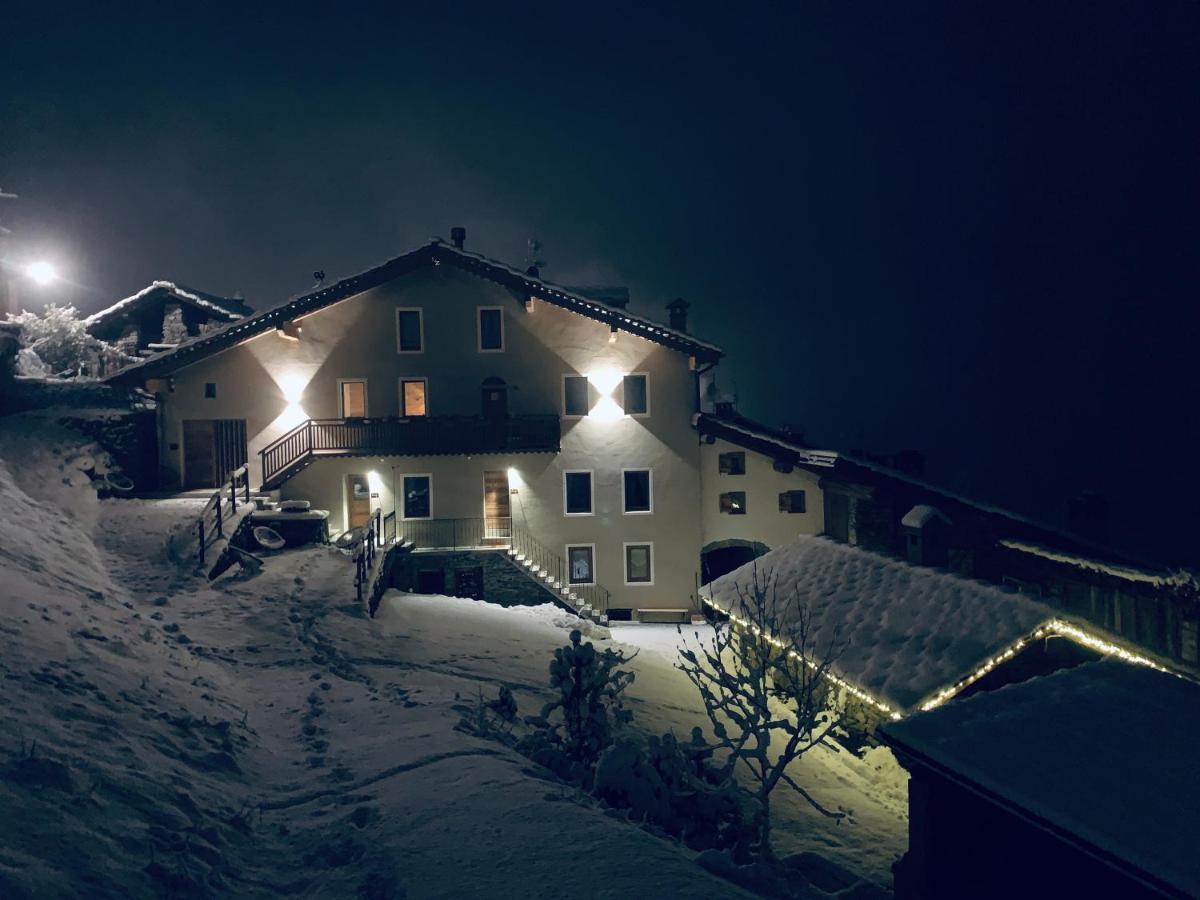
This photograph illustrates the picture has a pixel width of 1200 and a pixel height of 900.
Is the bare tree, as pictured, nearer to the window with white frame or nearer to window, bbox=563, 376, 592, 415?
the window with white frame

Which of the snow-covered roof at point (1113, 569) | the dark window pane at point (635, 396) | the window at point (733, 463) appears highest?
the dark window pane at point (635, 396)

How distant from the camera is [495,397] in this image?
2509cm

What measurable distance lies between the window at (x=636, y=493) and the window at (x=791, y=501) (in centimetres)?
485

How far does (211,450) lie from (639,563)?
15659mm

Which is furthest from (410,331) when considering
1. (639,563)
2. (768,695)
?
(768,695)

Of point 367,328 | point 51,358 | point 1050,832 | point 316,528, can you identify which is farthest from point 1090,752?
point 51,358

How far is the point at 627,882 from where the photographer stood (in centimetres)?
643

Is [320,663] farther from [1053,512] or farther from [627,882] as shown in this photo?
[1053,512]

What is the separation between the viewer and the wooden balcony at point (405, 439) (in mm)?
23312

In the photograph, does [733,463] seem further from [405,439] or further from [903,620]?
[405,439]

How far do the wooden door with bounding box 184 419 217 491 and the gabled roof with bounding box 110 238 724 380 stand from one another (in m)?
2.12

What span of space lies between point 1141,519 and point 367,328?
97097 mm

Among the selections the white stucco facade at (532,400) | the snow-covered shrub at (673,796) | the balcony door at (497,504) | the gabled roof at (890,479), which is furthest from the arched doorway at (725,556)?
the snow-covered shrub at (673,796)

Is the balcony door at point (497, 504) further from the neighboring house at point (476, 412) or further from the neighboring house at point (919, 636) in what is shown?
the neighboring house at point (919, 636)
